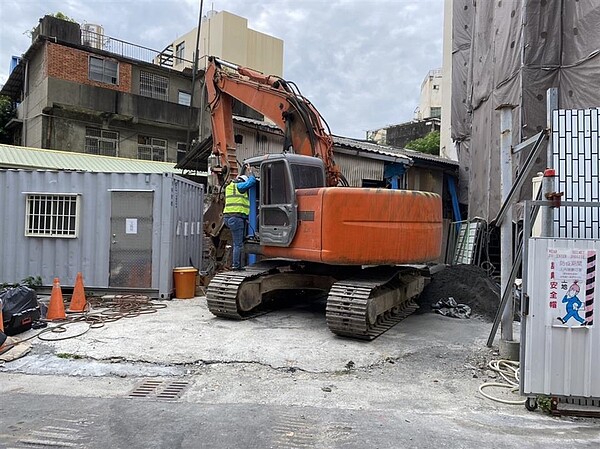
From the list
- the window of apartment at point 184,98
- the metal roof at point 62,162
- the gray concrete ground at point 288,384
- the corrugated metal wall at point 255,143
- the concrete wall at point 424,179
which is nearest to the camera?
the gray concrete ground at point 288,384

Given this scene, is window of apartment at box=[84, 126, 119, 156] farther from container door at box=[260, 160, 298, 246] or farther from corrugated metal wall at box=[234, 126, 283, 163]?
container door at box=[260, 160, 298, 246]

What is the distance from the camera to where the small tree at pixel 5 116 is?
27.2 metres

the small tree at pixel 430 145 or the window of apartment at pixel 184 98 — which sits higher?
the window of apartment at pixel 184 98

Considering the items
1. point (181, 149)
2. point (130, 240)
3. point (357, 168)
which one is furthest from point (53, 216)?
point (181, 149)

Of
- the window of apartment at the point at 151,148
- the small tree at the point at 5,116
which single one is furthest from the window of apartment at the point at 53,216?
the small tree at the point at 5,116

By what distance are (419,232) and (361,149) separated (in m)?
8.23

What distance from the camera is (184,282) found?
979cm

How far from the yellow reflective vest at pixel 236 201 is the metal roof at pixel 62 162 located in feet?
24.6

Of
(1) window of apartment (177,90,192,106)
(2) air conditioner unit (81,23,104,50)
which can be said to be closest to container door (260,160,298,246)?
(1) window of apartment (177,90,192,106)

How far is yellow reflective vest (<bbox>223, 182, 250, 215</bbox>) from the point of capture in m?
8.50

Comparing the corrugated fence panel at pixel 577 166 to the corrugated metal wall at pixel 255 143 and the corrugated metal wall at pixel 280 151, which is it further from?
the corrugated metal wall at pixel 280 151

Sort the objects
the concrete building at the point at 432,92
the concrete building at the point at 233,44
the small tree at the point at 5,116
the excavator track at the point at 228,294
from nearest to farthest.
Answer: the excavator track at the point at 228,294 < the small tree at the point at 5,116 < the concrete building at the point at 233,44 < the concrete building at the point at 432,92

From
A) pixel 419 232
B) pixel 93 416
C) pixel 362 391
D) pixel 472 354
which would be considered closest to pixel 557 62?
pixel 419 232

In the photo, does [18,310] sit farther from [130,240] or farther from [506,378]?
[506,378]
